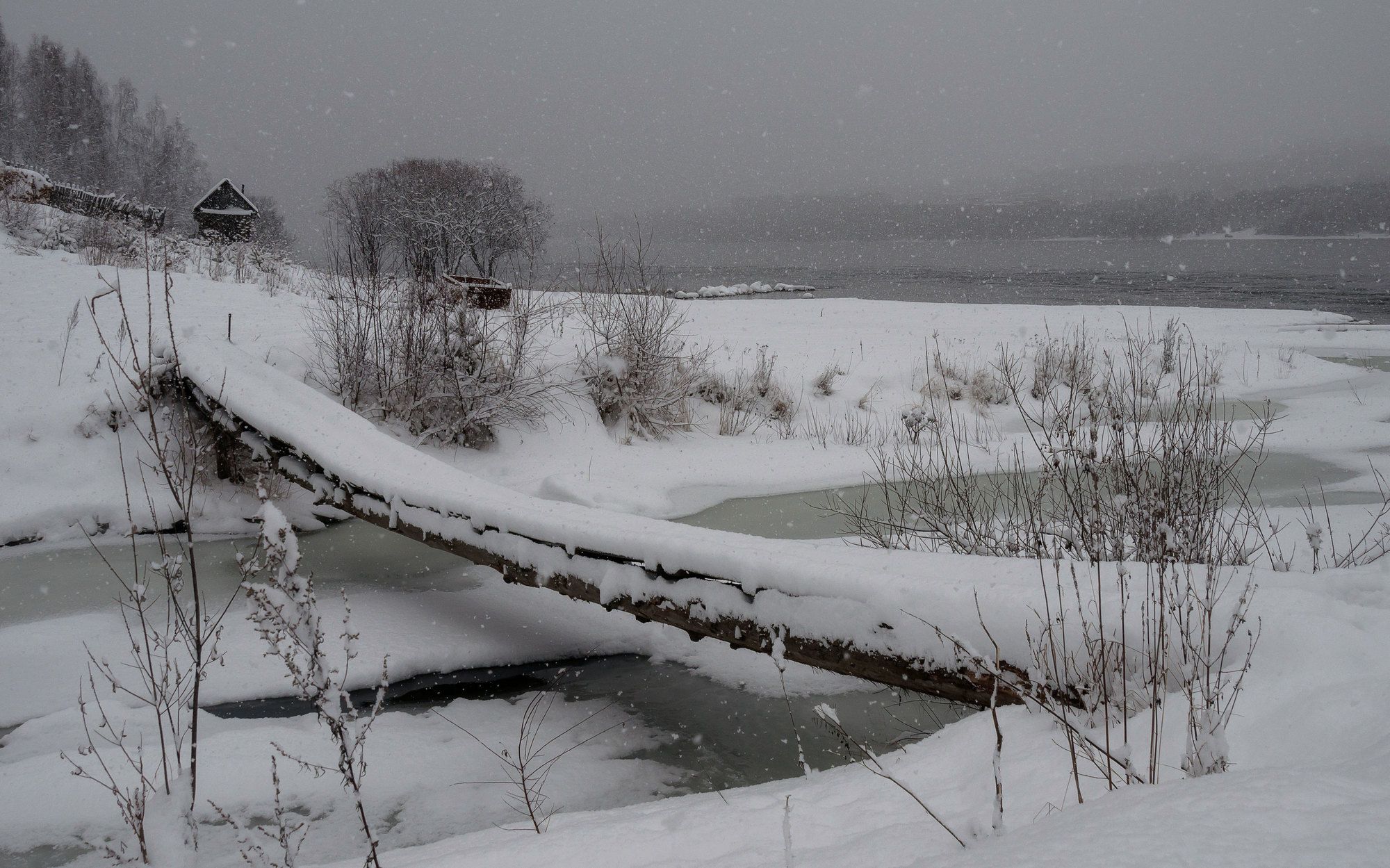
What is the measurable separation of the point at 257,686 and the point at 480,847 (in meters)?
2.57

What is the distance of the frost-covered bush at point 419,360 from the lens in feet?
29.7

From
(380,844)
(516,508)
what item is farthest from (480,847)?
(516,508)

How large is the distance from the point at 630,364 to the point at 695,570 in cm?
699

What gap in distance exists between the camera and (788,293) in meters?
46.1

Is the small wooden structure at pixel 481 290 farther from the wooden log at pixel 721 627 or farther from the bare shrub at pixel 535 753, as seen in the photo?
the bare shrub at pixel 535 753

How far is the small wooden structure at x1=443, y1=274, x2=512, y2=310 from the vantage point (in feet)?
30.7

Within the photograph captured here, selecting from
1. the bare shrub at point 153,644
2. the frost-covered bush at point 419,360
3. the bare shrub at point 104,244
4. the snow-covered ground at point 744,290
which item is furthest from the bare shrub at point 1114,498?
the snow-covered ground at point 744,290

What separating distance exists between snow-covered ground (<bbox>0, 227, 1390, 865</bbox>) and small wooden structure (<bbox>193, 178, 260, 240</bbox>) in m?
24.9

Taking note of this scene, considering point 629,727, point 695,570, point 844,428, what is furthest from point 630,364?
point 695,570

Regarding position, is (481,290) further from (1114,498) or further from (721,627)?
(1114,498)

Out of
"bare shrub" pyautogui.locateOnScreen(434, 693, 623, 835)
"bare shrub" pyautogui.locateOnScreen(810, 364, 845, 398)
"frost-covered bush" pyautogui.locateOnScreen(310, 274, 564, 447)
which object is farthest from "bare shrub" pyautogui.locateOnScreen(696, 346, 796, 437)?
"bare shrub" pyautogui.locateOnScreen(434, 693, 623, 835)

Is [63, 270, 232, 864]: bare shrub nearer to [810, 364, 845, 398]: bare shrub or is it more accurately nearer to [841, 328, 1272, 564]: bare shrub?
[841, 328, 1272, 564]: bare shrub

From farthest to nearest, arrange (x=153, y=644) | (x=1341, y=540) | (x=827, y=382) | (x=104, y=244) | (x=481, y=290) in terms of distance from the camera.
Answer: (x=104, y=244) → (x=827, y=382) → (x=481, y=290) → (x=1341, y=540) → (x=153, y=644)

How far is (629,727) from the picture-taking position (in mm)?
4105
